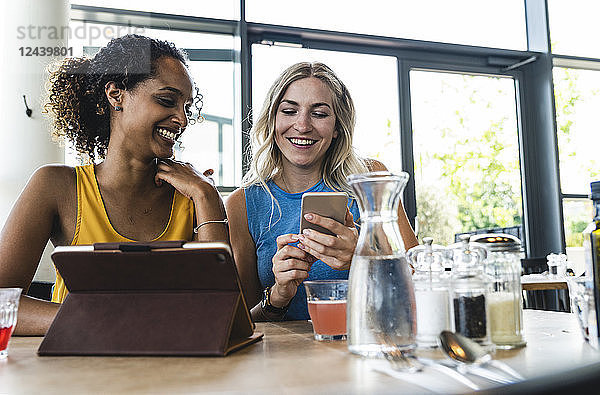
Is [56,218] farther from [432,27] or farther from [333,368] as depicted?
[432,27]

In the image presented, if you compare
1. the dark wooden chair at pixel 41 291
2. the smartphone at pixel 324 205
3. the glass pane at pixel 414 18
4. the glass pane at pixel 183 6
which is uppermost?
the glass pane at pixel 414 18

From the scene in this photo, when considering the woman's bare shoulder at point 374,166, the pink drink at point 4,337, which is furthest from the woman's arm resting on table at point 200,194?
the pink drink at point 4,337

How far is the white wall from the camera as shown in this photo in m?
3.23

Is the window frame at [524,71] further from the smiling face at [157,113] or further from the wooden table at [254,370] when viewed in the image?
the wooden table at [254,370]

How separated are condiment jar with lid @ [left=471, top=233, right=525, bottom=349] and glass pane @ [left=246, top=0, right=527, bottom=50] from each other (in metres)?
3.82

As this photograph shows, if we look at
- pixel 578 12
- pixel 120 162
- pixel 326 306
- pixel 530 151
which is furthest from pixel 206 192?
pixel 578 12

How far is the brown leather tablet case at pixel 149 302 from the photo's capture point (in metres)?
0.84

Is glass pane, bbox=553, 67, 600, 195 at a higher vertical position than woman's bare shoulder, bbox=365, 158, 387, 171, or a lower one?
higher

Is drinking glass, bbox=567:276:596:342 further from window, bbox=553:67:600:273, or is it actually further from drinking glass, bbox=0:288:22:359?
window, bbox=553:67:600:273

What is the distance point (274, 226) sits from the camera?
1.86 m

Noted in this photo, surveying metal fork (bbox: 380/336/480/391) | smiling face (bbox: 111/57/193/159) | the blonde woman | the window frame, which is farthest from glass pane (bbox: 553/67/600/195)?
metal fork (bbox: 380/336/480/391)

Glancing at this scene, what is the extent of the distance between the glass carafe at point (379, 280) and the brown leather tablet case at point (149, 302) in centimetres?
Answer: 19

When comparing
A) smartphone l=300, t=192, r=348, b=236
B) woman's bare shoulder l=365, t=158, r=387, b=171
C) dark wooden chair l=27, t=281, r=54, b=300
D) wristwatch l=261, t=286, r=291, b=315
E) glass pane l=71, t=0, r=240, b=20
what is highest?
glass pane l=71, t=0, r=240, b=20

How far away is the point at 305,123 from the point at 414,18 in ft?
11.3
